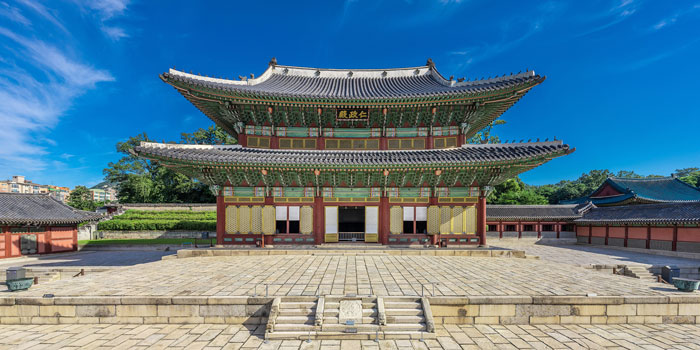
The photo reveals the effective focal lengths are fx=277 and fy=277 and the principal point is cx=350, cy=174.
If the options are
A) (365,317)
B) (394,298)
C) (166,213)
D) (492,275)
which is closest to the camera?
(365,317)

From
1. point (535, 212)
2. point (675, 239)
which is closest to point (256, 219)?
point (535, 212)

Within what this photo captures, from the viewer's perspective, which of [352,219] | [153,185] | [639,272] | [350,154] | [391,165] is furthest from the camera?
[153,185]

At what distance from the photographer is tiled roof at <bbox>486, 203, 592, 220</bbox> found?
28.2 metres

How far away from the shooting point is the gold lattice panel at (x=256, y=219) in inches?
675

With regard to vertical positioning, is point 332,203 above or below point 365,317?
above

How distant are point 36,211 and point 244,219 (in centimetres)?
1995

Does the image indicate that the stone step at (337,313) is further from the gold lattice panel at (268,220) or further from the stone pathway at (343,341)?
the gold lattice panel at (268,220)

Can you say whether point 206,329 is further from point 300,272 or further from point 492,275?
point 492,275

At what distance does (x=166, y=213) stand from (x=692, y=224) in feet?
164

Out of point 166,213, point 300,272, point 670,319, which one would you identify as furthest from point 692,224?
point 166,213

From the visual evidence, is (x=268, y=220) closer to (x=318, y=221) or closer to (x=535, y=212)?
(x=318, y=221)

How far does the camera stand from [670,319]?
341 inches

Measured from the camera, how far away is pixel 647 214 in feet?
76.4

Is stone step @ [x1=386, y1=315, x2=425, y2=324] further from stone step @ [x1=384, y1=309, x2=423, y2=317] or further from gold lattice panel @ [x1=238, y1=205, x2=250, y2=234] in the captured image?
gold lattice panel @ [x1=238, y1=205, x2=250, y2=234]
